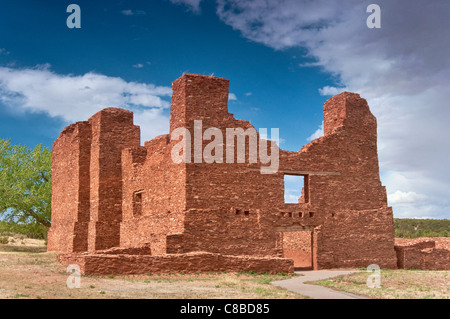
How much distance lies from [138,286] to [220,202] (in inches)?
273

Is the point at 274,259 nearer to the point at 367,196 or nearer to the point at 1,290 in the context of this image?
the point at 367,196

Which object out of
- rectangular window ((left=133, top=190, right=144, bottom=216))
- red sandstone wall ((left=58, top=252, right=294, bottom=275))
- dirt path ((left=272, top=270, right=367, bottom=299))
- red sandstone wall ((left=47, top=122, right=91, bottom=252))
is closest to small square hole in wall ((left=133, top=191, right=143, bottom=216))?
rectangular window ((left=133, top=190, right=144, bottom=216))

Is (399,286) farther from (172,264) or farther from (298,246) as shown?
(298,246)

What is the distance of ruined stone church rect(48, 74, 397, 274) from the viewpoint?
18906 millimetres

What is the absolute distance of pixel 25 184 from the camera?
32.7 metres

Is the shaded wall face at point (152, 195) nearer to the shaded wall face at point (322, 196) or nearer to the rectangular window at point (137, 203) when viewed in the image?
the rectangular window at point (137, 203)

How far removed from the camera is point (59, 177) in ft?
95.2

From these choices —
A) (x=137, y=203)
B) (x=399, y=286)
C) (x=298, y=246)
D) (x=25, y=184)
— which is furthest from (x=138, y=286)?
(x=25, y=184)

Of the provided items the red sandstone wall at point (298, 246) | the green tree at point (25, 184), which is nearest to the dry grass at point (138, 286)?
the red sandstone wall at point (298, 246)

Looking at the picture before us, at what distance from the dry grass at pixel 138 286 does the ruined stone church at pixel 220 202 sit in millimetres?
832

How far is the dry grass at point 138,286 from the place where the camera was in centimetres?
1165

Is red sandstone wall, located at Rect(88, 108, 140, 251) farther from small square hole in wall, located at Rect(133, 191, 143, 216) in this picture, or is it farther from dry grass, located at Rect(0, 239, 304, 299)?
dry grass, located at Rect(0, 239, 304, 299)
